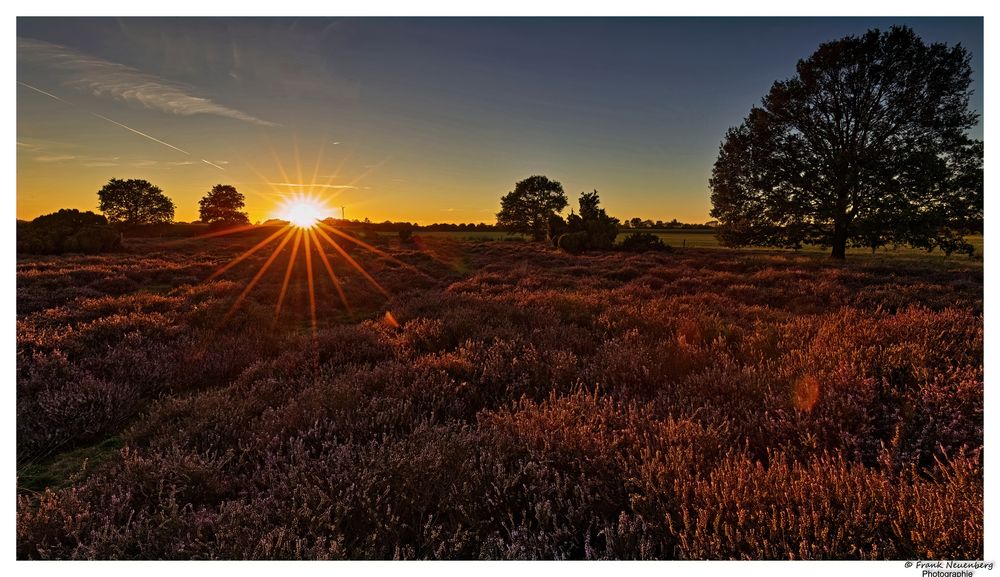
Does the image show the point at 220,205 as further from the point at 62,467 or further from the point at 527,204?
the point at 62,467

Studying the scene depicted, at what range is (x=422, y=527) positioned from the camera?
2.14m

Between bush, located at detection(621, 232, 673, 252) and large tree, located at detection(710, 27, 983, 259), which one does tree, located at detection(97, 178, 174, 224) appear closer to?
bush, located at detection(621, 232, 673, 252)

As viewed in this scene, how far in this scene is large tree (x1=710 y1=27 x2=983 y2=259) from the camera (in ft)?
56.2

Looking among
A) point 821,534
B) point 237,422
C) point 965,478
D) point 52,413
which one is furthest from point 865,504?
point 52,413

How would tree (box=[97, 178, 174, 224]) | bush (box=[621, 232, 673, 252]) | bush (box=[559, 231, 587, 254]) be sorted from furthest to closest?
tree (box=[97, 178, 174, 224]) → bush (box=[559, 231, 587, 254]) → bush (box=[621, 232, 673, 252])

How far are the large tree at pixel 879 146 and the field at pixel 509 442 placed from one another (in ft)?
58.2

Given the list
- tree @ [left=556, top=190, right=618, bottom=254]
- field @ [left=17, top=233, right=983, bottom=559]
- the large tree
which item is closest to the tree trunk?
the large tree

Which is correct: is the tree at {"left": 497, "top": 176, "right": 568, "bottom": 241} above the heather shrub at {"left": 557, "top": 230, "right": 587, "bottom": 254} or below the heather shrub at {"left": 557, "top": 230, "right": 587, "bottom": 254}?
above

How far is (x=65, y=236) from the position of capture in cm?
2347

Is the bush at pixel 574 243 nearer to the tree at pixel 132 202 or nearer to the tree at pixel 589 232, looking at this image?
the tree at pixel 589 232

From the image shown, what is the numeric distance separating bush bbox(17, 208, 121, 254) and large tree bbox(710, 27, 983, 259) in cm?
4039

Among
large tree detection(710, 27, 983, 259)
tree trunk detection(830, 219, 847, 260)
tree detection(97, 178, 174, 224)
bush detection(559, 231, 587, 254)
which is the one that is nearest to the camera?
large tree detection(710, 27, 983, 259)

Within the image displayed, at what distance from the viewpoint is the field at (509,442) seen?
1898 mm

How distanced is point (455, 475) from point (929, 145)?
26320mm
